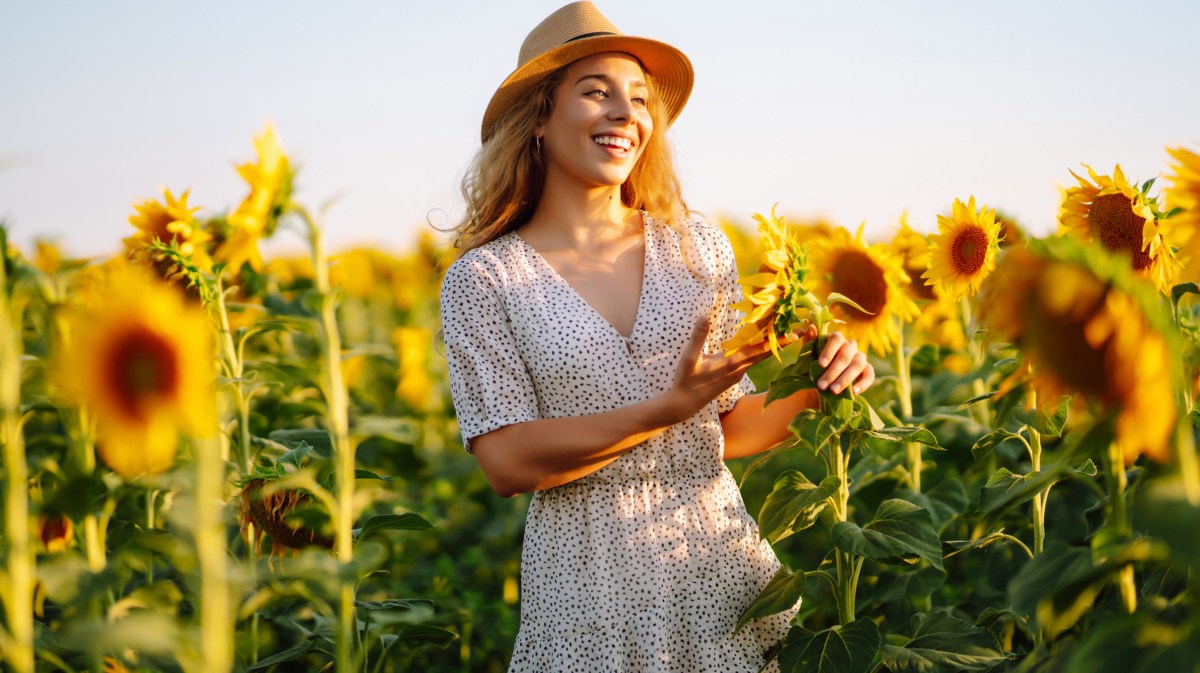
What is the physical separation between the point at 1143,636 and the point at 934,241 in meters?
1.47

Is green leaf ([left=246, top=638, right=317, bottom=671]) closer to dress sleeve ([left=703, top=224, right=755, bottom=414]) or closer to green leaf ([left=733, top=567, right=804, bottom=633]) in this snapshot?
green leaf ([left=733, top=567, right=804, bottom=633])

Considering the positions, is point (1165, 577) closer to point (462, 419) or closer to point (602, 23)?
point (462, 419)

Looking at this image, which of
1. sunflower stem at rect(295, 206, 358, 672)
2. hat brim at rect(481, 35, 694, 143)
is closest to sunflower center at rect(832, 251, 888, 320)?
hat brim at rect(481, 35, 694, 143)

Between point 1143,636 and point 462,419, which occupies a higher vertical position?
point 462,419

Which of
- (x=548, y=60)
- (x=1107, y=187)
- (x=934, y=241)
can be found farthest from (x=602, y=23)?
(x=1107, y=187)

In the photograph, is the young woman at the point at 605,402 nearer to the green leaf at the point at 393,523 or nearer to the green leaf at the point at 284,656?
the green leaf at the point at 393,523

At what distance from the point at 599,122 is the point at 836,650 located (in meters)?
1.07

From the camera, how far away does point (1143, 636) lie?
108cm

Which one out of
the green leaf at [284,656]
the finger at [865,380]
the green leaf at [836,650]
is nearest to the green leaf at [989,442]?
the finger at [865,380]

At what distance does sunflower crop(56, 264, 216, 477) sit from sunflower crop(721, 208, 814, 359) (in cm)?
86

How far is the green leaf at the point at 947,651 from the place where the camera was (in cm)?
189

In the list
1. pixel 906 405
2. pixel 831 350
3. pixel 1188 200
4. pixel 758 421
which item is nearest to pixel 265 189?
pixel 831 350

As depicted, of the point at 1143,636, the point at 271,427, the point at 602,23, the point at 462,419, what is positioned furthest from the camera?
the point at 271,427

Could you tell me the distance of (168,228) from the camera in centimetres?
262
